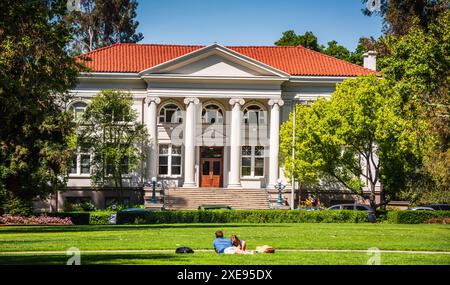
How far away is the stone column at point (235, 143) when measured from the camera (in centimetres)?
6700

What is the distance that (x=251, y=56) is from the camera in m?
71.6

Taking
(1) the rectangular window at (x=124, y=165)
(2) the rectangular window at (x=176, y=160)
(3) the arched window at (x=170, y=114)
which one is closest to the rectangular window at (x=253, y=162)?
(2) the rectangular window at (x=176, y=160)

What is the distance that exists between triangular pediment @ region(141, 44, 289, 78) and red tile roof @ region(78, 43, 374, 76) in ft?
8.34

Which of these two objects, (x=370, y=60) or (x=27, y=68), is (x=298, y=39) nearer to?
(x=370, y=60)

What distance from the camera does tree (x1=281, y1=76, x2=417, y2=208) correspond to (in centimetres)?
5512

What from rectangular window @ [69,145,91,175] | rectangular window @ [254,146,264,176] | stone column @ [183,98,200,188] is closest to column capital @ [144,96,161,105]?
stone column @ [183,98,200,188]

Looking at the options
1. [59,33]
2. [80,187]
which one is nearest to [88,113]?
[80,187]

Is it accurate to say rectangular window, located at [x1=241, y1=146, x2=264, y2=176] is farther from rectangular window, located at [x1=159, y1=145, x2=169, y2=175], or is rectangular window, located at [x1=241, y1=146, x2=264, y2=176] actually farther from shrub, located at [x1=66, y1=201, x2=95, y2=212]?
shrub, located at [x1=66, y1=201, x2=95, y2=212]

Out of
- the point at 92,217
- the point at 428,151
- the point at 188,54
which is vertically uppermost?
the point at 188,54
